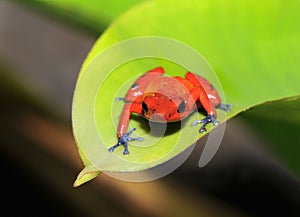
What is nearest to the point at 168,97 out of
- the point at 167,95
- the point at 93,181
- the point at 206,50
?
the point at 167,95

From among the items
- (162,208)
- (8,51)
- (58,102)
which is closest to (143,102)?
(162,208)

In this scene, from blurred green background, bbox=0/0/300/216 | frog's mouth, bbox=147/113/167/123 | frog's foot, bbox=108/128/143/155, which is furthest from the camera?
blurred green background, bbox=0/0/300/216

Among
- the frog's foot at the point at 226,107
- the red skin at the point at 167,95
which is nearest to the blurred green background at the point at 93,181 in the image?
the red skin at the point at 167,95

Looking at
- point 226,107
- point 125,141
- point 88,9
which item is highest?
point 88,9

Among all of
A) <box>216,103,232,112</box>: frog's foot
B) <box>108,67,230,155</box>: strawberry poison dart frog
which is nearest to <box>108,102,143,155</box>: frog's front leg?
<box>108,67,230,155</box>: strawberry poison dart frog

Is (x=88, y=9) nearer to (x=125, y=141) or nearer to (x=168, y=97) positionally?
(x=168, y=97)

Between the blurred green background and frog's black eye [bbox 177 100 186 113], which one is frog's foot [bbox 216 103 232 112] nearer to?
frog's black eye [bbox 177 100 186 113]

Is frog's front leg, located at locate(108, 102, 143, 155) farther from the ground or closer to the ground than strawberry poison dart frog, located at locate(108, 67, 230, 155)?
closer to the ground

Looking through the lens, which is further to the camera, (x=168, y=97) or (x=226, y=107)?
(x=168, y=97)
